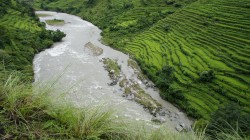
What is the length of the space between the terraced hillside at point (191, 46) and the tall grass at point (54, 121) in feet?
51.2

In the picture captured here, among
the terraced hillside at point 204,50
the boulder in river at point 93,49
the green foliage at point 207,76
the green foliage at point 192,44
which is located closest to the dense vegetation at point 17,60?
the boulder in river at point 93,49

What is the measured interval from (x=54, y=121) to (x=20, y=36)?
29.6 m

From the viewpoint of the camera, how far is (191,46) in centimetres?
2678

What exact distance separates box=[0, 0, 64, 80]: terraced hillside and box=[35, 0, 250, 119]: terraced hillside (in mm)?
9318

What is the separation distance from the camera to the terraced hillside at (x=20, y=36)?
23148 millimetres

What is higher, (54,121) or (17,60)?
(54,121)

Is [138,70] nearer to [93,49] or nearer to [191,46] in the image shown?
[191,46]

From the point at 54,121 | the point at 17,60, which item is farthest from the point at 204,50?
the point at 54,121

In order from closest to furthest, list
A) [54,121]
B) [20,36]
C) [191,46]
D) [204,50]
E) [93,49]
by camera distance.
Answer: [54,121] → [204,50] → [191,46] → [20,36] → [93,49]

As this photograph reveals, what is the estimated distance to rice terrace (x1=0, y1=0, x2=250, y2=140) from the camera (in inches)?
107

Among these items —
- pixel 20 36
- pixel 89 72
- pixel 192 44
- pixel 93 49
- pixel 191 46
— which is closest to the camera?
pixel 89 72

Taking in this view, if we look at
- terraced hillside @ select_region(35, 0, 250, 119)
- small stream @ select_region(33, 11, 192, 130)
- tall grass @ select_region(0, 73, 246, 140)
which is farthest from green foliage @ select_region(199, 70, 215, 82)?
tall grass @ select_region(0, 73, 246, 140)

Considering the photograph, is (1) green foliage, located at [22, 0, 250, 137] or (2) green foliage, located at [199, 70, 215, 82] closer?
(1) green foliage, located at [22, 0, 250, 137]

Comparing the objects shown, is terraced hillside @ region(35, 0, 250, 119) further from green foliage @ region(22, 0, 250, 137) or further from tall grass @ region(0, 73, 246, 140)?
tall grass @ region(0, 73, 246, 140)
